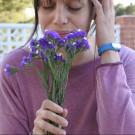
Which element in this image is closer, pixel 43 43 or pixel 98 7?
pixel 43 43

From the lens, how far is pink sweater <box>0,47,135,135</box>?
1.14 metres

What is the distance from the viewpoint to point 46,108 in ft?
3.27

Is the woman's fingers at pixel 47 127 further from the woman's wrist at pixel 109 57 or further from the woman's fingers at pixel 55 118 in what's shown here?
the woman's wrist at pixel 109 57

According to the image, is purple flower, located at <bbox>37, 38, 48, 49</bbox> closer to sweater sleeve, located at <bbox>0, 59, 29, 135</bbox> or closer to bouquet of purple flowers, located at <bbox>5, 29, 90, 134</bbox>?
bouquet of purple flowers, located at <bbox>5, 29, 90, 134</bbox>

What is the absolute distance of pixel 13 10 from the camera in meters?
9.42

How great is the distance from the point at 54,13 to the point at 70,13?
0.14 ft

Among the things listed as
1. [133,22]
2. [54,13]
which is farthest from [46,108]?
[133,22]

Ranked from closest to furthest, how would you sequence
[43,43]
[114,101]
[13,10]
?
[43,43] → [114,101] → [13,10]

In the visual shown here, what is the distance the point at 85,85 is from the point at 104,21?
185 millimetres

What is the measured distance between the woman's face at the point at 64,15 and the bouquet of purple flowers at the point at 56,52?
235 millimetres

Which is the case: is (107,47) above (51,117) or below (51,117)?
above

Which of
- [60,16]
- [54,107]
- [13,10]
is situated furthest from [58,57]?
[13,10]

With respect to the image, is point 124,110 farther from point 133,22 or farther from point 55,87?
point 133,22

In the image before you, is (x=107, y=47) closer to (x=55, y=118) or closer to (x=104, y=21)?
(x=104, y=21)
